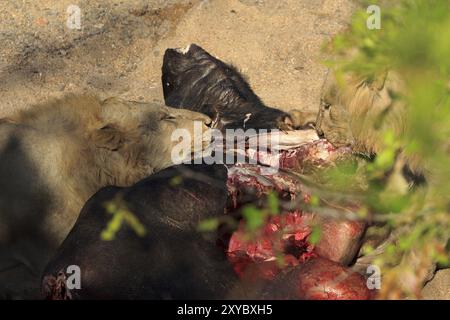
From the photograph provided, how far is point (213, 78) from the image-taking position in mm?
5797

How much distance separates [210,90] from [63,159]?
1789 mm

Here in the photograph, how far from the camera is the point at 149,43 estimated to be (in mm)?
6504

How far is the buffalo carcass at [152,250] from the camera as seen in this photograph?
3.39 meters

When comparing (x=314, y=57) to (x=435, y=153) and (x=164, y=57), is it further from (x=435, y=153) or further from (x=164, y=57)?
(x=435, y=153)

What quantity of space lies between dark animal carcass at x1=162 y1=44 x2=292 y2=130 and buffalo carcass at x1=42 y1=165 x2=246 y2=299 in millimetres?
1483

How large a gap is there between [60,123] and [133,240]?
3.84 feet

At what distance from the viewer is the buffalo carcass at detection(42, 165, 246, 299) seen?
11.1 ft

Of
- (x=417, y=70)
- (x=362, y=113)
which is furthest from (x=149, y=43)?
(x=417, y=70)

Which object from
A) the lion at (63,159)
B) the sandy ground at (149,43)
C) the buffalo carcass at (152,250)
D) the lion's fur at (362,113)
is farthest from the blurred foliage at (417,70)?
the sandy ground at (149,43)

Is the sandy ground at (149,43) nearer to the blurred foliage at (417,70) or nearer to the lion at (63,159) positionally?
the lion at (63,159)

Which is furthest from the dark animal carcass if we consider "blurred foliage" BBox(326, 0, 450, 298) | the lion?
"blurred foliage" BBox(326, 0, 450, 298)

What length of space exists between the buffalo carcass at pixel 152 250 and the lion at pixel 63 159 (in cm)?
41
